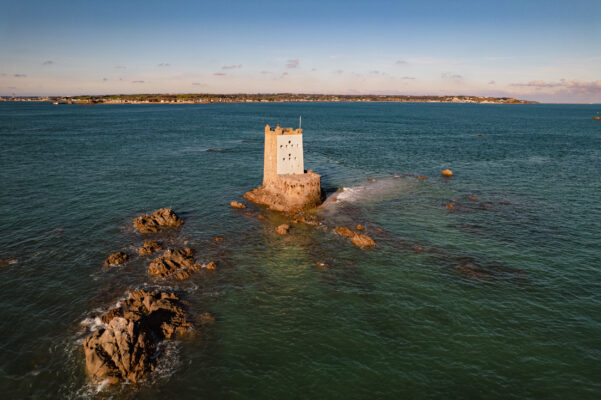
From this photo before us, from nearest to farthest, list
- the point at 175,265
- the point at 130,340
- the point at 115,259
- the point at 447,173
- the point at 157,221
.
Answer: the point at 130,340, the point at 175,265, the point at 115,259, the point at 157,221, the point at 447,173

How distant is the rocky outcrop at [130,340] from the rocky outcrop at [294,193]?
959 inches

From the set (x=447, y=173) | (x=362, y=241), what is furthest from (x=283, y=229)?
(x=447, y=173)

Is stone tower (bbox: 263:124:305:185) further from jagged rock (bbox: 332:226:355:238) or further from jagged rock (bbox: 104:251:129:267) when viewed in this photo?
jagged rock (bbox: 104:251:129:267)

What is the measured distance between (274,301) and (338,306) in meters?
5.28

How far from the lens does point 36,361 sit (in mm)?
20938

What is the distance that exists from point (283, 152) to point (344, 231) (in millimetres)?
15641

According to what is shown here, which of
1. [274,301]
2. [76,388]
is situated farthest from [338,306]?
[76,388]

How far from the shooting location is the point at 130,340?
20.7 meters

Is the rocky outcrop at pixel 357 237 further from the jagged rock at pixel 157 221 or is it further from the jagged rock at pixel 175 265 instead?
the jagged rock at pixel 157 221

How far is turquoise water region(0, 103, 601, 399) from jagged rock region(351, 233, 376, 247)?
3.28 ft

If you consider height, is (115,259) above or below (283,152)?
below

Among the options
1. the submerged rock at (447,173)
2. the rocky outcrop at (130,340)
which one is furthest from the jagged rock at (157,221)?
the submerged rock at (447,173)

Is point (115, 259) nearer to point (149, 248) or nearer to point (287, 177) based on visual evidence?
point (149, 248)

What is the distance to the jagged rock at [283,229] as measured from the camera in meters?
39.8
